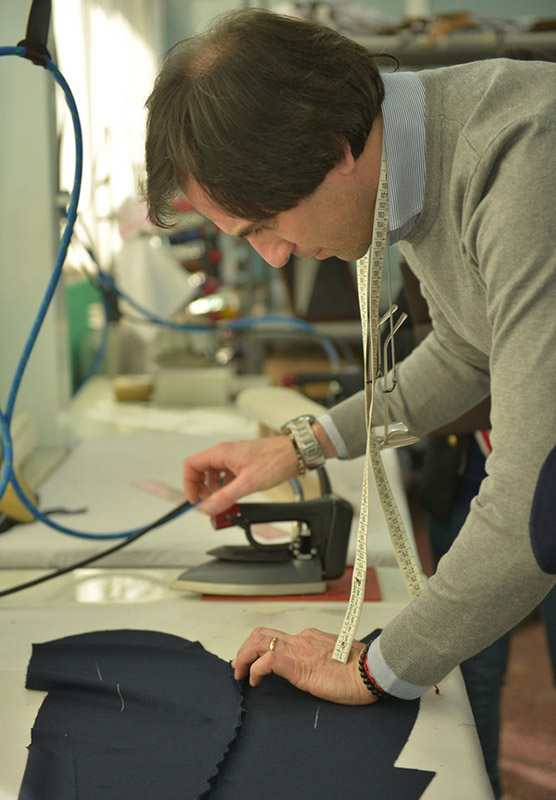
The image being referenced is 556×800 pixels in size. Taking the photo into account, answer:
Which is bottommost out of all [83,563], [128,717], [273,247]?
[83,563]

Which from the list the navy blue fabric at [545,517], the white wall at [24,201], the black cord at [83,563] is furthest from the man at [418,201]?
the white wall at [24,201]

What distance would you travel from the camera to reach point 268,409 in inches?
63.1

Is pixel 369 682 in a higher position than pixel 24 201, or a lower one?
lower

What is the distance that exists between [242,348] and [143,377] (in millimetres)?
515

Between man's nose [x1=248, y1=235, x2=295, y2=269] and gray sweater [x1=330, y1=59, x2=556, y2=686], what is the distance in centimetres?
12

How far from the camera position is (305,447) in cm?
114

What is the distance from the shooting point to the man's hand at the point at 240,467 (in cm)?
112

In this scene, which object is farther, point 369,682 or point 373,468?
point 373,468

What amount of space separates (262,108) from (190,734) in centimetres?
54

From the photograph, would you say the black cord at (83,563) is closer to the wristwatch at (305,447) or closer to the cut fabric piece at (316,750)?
the wristwatch at (305,447)

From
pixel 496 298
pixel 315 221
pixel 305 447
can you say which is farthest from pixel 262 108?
pixel 305 447

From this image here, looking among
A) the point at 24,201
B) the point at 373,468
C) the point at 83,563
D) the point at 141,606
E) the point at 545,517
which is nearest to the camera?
the point at 545,517

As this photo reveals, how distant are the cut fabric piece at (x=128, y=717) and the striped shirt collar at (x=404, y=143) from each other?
49 centimetres

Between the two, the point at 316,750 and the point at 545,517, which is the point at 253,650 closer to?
the point at 316,750
